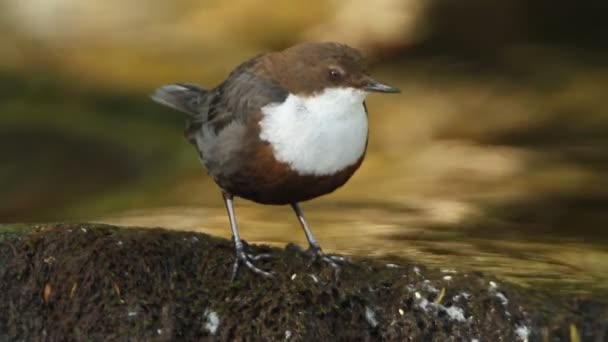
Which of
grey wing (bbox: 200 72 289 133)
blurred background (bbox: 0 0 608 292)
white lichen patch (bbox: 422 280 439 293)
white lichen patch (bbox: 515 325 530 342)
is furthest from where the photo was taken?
blurred background (bbox: 0 0 608 292)

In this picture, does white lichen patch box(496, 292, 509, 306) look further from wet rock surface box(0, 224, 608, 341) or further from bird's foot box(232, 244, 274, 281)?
bird's foot box(232, 244, 274, 281)

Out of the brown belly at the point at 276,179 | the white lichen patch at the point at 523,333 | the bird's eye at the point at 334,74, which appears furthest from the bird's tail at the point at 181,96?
the white lichen patch at the point at 523,333

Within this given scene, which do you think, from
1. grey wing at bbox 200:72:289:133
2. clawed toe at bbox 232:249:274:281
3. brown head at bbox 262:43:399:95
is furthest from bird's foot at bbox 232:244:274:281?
brown head at bbox 262:43:399:95

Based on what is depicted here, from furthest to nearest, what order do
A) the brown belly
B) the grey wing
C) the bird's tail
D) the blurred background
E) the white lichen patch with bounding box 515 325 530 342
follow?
the blurred background
the bird's tail
the grey wing
the brown belly
the white lichen patch with bounding box 515 325 530 342

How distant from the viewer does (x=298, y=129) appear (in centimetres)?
416

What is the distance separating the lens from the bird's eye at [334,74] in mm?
4250

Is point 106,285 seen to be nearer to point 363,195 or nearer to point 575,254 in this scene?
point 575,254

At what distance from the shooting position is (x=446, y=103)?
357 inches

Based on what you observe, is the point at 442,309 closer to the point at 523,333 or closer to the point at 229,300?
the point at 523,333

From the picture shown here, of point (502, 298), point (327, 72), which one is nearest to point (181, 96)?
point (327, 72)

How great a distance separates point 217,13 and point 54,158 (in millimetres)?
2230

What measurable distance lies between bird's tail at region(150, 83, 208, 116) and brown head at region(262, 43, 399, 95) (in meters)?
0.97

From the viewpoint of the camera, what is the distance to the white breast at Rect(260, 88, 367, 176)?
13.6 ft

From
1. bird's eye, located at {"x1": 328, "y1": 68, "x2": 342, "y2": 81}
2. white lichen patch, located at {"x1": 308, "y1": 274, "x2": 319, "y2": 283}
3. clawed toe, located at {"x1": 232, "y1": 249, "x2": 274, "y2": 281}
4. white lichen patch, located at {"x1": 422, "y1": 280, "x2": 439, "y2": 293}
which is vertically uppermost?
bird's eye, located at {"x1": 328, "y1": 68, "x2": 342, "y2": 81}
